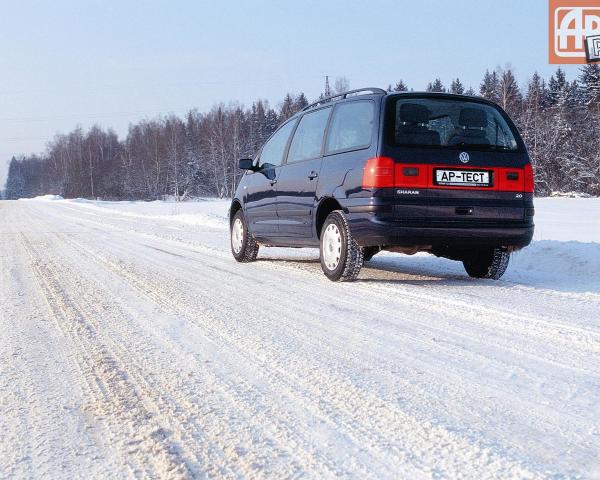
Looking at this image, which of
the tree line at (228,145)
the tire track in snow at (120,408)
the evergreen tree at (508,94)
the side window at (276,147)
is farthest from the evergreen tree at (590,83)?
the tire track in snow at (120,408)

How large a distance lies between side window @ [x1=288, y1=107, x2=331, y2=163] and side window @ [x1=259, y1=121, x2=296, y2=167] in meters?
0.26

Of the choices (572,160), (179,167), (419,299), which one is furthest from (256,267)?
(179,167)

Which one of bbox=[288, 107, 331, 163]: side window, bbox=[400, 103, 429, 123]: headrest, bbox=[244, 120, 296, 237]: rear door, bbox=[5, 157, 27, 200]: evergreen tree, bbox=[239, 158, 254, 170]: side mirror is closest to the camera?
bbox=[400, 103, 429, 123]: headrest

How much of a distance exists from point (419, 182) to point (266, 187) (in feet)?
7.98

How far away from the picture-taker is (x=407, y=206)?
4.70 meters

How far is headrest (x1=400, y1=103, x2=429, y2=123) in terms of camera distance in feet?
16.0

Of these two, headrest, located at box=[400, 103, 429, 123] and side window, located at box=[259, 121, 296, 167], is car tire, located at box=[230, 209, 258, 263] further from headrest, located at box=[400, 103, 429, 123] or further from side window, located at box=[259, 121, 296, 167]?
headrest, located at box=[400, 103, 429, 123]

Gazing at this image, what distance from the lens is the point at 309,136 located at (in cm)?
608

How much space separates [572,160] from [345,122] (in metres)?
44.4

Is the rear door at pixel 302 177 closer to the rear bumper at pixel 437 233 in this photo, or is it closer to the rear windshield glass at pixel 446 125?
the rear bumper at pixel 437 233

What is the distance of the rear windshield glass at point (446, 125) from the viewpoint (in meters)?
4.82

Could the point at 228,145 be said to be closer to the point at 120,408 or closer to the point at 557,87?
the point at 557,87

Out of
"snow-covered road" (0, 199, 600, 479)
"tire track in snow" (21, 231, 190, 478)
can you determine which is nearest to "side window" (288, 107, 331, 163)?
"snow-covered road" (0, 199, 600, 479)

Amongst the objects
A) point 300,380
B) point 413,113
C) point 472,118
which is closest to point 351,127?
point 413,113
